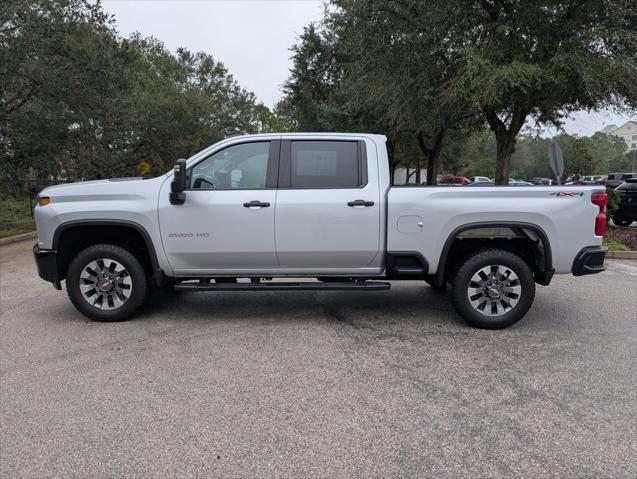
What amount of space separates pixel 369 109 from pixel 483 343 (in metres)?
Answer: 16.3

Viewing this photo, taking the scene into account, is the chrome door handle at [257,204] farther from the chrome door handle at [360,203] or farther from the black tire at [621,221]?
the black tire at [621,221]

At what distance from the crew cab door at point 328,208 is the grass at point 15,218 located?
36.3 feet

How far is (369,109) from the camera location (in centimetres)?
1972

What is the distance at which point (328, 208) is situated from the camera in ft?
16.1

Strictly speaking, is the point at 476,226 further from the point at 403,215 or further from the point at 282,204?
the point at 282,204

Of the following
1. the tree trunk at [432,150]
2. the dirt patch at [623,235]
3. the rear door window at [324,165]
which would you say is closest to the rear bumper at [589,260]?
the rear door window at [324,165]

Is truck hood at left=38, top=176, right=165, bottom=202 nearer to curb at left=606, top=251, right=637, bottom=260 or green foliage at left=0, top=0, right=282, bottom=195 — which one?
green foliage at left=0, top=0, right=282, bottom=195

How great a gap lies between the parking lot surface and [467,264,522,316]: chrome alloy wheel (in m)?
0.27

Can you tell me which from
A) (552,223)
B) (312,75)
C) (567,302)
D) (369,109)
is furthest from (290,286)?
(312,75)

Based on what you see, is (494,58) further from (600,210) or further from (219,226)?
(219,226)

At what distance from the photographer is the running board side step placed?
5004mm

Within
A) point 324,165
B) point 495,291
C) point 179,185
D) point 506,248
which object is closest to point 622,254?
point 506,248

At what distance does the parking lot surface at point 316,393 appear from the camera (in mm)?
2809

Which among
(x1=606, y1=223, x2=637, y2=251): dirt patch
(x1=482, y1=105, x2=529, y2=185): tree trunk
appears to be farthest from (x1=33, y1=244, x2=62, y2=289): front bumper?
(x1=482, y1=105, x2=529, y2=185): tree trunk
